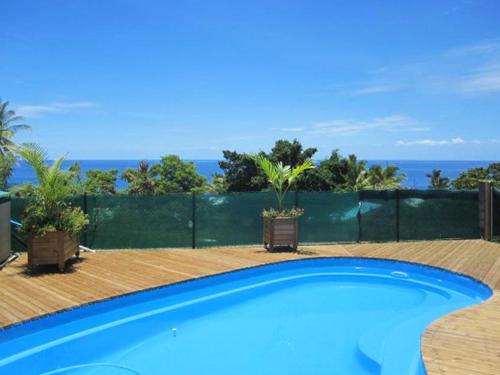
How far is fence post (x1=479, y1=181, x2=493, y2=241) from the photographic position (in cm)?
1014

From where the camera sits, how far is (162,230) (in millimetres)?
9188

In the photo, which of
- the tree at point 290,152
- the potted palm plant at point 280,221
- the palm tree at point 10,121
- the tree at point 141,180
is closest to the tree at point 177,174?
the tree at point 141,180

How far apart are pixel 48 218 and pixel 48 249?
0.50 metres

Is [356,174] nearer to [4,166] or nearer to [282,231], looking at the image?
[4,166]

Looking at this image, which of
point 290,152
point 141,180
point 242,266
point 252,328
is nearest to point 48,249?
point 242,266

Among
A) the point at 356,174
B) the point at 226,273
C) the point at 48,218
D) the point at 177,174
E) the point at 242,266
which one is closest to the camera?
the point at 48,218

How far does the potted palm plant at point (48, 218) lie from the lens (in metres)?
6.75

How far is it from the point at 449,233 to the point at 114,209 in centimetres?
789

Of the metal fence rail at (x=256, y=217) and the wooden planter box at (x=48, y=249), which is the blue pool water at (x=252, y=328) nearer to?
the wooden planter box at (x=48, y=249)

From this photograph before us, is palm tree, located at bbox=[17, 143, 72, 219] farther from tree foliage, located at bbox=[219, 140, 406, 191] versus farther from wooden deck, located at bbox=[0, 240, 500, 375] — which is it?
tree foliage, located at bbox=[219, 140, 406, 191]

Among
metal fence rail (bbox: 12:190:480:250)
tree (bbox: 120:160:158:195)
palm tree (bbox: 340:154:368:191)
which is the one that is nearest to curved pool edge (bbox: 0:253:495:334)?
metal fence rail (bbox: 12:190:480:250)

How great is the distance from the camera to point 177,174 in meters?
43.0

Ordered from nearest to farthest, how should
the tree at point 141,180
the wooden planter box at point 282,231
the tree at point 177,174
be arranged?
the wooden planter box at point 282,231 → the tree at point 141,180 → the tree at point 177,174

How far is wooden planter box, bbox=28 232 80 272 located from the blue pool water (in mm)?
1783
